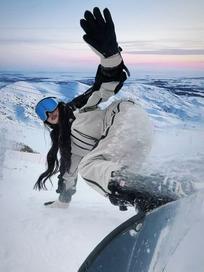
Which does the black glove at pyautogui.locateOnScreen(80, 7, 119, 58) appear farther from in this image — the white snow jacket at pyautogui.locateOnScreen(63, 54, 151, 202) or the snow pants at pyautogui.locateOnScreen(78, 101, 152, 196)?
the snow pants at pyautogui.locateOnScreen(78, 101, 152, 196)

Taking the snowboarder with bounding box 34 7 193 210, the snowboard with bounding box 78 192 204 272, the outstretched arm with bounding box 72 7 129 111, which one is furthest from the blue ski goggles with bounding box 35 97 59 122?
the snowboard with bounding box 78 192 204 272

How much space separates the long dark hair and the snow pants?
2.9 inches

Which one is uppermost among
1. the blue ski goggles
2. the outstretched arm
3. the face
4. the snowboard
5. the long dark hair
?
the outstretched arm

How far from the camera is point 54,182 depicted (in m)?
1.47

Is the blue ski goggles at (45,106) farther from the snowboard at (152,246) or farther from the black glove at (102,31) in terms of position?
the snowboard at (152,246)

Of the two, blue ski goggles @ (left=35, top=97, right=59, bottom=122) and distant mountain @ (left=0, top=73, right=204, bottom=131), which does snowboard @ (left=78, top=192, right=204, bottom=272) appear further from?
blue ski goggles @ (left=35, top=97, right=59, bottom=122)

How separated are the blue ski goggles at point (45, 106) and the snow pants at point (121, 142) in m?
0.14

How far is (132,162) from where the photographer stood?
4.53 ft

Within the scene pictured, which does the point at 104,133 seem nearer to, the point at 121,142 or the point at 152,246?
the point at 121,142

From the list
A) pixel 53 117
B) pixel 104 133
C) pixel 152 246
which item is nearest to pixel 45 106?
pixel 53 117

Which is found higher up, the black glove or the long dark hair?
the black glove

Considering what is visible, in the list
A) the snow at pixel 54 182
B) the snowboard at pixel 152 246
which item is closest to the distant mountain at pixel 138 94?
the snow at pixel 54 182

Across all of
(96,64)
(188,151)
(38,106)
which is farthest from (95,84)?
(188,151)

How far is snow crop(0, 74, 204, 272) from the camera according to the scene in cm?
137
